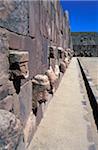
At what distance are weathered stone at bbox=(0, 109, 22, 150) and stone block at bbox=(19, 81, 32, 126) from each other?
2.99 ft

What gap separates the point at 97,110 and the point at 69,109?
55 centimetres

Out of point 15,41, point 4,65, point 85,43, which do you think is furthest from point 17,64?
point 85,43

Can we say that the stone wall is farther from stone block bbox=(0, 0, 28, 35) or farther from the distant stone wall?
the distant stone wall

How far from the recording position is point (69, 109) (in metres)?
5.11

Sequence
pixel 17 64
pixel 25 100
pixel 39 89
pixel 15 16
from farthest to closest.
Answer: pixel 39 89 < pixel 25 100 < pixel 15 16 < pixel 17 64

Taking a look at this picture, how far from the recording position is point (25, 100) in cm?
333

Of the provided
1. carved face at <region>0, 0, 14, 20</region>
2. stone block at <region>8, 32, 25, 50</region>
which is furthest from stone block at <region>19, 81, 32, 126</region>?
carved face at <region>0, 0, 14, 20</region>

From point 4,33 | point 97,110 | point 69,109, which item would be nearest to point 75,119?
point 69,109

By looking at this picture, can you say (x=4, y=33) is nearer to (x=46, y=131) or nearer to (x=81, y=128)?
(x=46, y=131)

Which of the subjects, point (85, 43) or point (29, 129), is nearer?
point (29, 129)

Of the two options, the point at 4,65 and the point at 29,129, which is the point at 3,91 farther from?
the point at 29,129

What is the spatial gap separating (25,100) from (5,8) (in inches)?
47.7

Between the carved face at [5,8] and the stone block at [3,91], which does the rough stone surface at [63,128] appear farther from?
the carved face at [5,8]

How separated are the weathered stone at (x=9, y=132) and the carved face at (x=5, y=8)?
0.80 metres
